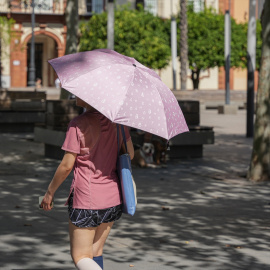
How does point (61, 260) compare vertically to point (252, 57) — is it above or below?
below

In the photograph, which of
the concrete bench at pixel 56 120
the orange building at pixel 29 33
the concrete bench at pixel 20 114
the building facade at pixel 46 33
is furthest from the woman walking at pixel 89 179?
the orange building at pixel 29 33

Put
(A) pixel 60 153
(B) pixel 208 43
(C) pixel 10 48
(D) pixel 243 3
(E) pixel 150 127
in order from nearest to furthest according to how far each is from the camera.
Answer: (E) pixel 150 127 → (A) pixel 60 153 → (B) pixel 208 43 → (C) pixel 10 48 → (D) pixel 243 3

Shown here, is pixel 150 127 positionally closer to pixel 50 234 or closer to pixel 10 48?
pixel 50 234

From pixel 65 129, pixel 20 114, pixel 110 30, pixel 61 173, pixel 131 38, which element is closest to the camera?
pixel 61 173

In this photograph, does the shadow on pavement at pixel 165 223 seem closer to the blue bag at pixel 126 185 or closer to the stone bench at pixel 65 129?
the stone bench at pixel 65 129

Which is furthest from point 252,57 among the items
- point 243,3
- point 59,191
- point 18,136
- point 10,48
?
point 243,3

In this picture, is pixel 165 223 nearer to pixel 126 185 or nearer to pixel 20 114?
pixel 126 185

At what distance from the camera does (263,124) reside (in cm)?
1245

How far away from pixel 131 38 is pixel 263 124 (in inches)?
1616

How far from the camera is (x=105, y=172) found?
5.11 meters

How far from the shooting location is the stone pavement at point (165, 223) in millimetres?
6996

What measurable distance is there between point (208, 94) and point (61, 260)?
3872 cm

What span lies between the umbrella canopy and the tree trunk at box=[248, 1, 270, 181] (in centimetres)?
728

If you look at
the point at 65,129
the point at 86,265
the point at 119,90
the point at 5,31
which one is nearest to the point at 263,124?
the point at 65,129
